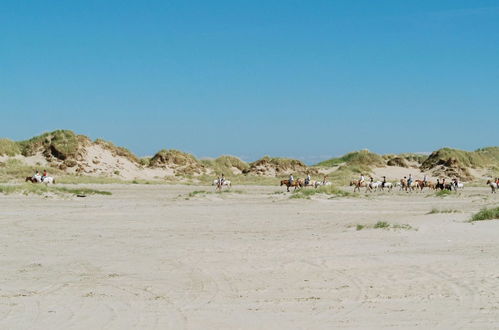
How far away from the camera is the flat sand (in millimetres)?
7203

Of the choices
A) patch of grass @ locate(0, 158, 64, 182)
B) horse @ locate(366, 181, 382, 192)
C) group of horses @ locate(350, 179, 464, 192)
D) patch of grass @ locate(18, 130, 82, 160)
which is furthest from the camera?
patch of grass @ locate(18, 130, 82, 160)

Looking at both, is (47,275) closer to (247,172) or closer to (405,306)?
(405,306)

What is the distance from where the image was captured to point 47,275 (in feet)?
32.4

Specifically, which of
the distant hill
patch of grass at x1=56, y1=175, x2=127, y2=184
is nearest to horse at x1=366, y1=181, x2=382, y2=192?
the distant hill

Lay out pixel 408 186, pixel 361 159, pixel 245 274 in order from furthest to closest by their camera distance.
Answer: pixel 361 159
pixel 408 186
pixel 245 274

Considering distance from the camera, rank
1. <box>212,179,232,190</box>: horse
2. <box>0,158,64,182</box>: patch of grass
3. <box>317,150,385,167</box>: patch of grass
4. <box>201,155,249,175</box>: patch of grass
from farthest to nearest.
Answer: <box>317,150,385,167</box>: patch of grass
<box>201,155,249,175</box>: patch of grass
<box>0,158,64,182</box>: patch of grass
<box>212,179,232,190</box>: horse

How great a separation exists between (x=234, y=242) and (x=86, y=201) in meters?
13.6

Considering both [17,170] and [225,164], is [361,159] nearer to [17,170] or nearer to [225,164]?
[225,164]

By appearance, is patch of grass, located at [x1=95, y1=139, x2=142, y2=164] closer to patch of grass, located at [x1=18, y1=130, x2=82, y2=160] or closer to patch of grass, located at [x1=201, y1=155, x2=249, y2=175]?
patch of grass, located at [x1=18, y1=130, x2=82, y2=160]

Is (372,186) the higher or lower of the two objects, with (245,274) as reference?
higher

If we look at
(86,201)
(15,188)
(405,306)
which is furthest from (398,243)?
(15,188)

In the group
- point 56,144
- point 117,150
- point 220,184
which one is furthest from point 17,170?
point 220,184

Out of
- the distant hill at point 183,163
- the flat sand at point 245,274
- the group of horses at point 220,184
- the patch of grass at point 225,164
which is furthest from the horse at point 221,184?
the flat sand at point 245,274

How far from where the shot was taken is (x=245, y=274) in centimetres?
995
